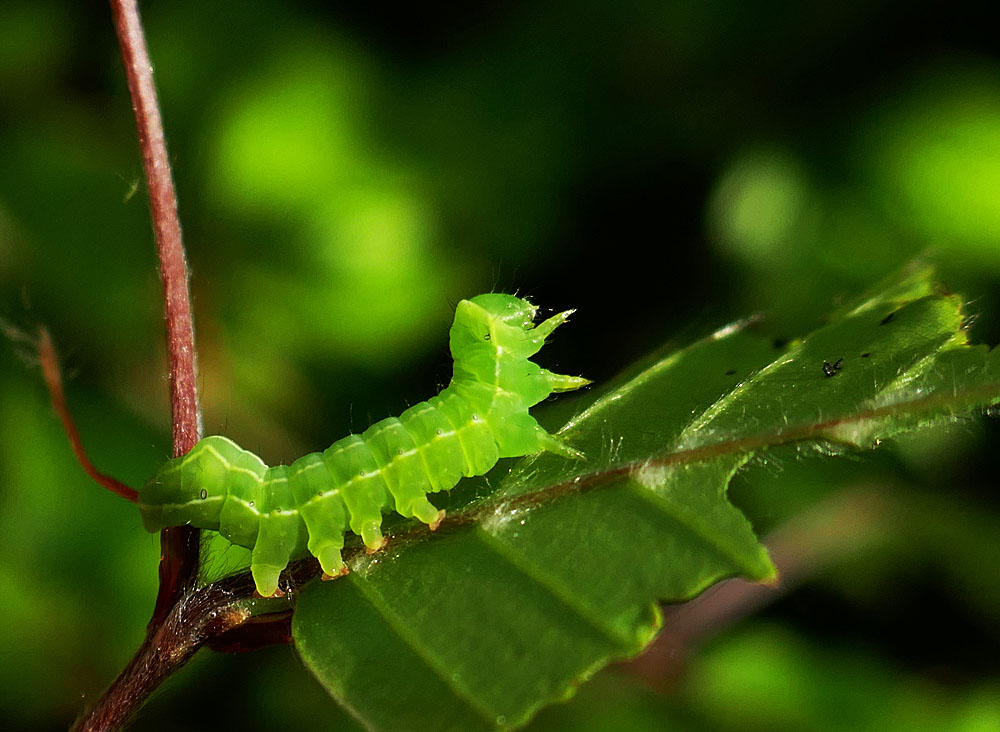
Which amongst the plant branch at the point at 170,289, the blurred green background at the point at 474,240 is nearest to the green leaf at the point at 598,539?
the plant branch at the point at 170,289

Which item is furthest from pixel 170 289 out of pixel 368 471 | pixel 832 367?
pixel 832 367

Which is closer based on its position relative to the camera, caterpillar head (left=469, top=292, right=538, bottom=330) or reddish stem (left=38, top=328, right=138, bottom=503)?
reddish stem (left=38, top=328, right=138, bottom=503)

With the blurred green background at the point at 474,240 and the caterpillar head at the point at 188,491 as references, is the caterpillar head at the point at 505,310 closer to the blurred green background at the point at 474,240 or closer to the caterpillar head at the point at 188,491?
the caterpillar head at the point at 188,491

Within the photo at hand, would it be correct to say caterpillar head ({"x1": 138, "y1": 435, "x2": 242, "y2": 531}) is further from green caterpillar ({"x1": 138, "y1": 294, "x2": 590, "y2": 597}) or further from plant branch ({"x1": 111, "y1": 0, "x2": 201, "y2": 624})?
plant branch ({"x1": 111, "y1": 0, "x2": 201, "y2": 624})

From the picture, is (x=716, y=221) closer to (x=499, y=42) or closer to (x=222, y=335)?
(x=499, y=42)

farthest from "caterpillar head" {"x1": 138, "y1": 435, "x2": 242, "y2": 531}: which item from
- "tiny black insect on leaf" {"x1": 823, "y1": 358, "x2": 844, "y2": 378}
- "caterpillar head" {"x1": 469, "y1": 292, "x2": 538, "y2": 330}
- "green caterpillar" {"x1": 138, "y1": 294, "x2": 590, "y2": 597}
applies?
"tiny black insect on leaf" {"x1": 823, "y1": 358, "x2": 844, "y2": 378}
